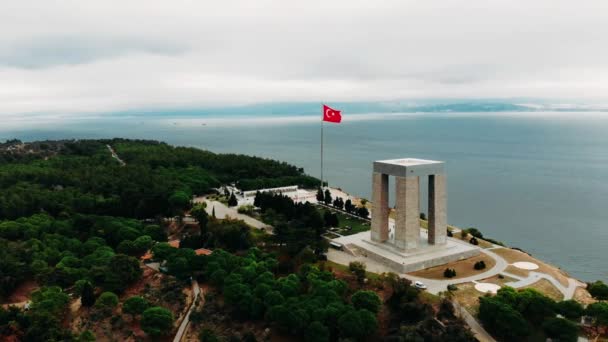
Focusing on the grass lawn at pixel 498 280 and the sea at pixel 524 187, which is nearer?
the grass lawn at pixel 498 280

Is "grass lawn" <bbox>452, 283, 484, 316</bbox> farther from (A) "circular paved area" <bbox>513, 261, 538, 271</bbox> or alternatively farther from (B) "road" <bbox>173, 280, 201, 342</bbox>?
(B) "road" <bbox>173, 280, 201, 342</bbox>

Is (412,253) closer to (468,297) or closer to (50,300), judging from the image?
(468,297)

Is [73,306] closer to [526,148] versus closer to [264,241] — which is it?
[264,241]

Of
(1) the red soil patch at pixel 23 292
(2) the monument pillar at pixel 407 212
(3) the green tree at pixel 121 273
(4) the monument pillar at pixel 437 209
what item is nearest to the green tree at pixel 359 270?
(2) the monument pillar at pixel 407 212

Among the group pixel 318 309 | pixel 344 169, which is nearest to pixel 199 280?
pixel 318 309

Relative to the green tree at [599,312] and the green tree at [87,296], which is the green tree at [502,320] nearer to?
the green tree at [599,312]
